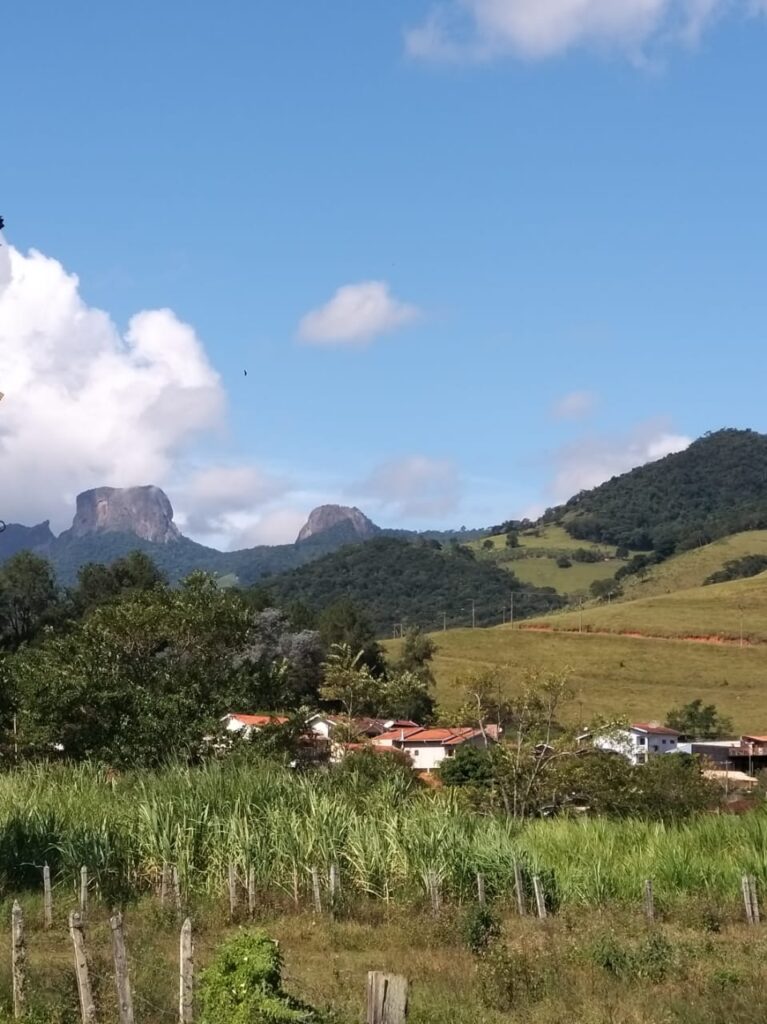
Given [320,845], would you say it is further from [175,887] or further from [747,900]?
[747,900]

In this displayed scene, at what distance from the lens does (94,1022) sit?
999 cm

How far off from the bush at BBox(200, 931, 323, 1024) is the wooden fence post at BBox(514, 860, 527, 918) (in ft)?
29.1

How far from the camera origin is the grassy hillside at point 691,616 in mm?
114562

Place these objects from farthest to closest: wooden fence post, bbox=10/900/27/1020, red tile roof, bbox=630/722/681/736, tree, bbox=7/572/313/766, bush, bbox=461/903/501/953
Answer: red tile roof, bbox=630/722/681/736
tree, bbox=7/572/313/766
bush, bbox=461/903/501/953
wooden fence post, bbox=10/900/27/1020

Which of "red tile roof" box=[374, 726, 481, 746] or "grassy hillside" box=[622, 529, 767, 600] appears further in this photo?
"grassy hillside" box=[622, 529, 767, 600]

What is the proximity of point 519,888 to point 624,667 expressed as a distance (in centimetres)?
8694

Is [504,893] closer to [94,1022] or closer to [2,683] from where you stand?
[94,1022]

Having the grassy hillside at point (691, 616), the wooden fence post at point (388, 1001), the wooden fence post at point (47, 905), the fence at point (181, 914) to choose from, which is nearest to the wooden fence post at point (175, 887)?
the fence at point (181, 914)

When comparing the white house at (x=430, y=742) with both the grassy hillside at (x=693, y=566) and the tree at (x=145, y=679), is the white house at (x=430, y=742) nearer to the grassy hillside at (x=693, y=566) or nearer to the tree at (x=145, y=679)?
the tree at (x=145, y=679)

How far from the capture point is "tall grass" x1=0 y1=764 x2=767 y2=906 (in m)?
18.7

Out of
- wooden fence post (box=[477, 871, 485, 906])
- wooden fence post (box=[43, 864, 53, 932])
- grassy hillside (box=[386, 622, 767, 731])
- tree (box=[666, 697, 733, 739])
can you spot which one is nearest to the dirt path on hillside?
grassy hillside (box=[386, 622, 767, 731])

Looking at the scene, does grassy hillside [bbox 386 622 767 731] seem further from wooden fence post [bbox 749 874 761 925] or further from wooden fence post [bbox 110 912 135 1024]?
wooden fence post [bbox 110 912 135 1024]

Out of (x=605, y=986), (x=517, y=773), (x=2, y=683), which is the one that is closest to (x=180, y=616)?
(x=2, y=683)

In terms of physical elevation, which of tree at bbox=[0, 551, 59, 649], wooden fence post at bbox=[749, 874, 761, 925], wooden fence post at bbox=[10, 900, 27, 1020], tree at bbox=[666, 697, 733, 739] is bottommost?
tree at bbox=[666, 697, 733, 739]
